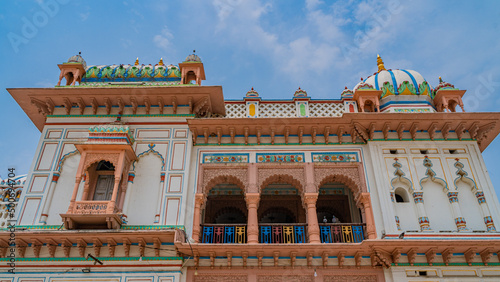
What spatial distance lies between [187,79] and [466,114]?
7.51m

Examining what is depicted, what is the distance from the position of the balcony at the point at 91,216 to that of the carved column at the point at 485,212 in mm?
8359

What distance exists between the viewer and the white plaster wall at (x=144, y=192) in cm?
966

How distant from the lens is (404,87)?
38.8ft

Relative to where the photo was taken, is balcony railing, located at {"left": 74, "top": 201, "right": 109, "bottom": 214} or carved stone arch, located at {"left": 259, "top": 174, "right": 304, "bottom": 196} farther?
carved stone arch, located at {"left": 259, "top": 174, "right": 304, "bottom": 196}

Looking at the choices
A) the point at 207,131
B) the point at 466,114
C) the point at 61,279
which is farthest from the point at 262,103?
the point at 61,279

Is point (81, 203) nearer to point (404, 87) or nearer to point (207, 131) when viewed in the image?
point (207, 131)

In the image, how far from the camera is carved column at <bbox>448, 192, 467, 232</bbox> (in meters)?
9.49

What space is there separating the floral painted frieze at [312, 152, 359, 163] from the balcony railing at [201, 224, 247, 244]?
8.38ft

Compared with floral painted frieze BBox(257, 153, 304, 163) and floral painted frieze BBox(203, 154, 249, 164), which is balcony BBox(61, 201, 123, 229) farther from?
floral painted frieze BBox(257, 153, 304, 163)

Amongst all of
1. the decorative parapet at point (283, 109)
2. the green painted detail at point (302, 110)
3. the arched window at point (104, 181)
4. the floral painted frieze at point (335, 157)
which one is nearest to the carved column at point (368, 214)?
the floral painted frieze at point (335, 157)

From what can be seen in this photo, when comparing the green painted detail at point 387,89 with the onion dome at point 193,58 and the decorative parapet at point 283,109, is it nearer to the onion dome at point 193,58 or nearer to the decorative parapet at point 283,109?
the decorative parapet at point 283,109

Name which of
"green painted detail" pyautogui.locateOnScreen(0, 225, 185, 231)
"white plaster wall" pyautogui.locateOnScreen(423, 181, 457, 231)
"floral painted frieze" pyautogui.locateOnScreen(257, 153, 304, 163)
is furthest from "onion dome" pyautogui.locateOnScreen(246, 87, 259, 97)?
"white plaster wall" pyautogui.locateOnScreen(423, 181, 457, 231)

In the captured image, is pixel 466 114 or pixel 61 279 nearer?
pixel 61 279

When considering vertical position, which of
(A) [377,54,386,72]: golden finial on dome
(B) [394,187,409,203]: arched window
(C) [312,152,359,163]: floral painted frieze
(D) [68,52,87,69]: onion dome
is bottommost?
(B) [394,187,409,203]: arched window
